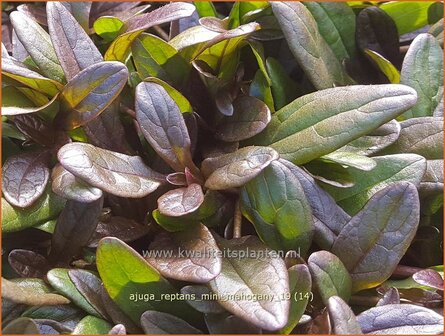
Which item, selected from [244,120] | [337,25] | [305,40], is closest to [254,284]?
[244,120]

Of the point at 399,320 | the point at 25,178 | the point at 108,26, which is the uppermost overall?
the point at 108,26

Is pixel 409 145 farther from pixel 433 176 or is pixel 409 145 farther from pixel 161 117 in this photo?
pixel 161 117

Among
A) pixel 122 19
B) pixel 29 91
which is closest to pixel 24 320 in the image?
pixel 29 91

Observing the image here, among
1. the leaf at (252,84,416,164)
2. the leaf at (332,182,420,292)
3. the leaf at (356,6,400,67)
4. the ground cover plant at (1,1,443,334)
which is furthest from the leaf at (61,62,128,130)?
the leaf at (356,6,400,67)

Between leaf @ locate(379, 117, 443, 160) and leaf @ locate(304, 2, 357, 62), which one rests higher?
leaf @ locate(304, 2, 357, 62)

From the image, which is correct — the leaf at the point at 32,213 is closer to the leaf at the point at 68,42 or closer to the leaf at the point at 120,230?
the leaf at the point at 120,230

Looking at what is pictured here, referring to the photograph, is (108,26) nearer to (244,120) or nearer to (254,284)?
(244,120)

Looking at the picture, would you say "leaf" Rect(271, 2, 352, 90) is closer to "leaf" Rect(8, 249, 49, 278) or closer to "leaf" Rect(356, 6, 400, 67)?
"leaf" Rect(356, 6, 400, 67)
